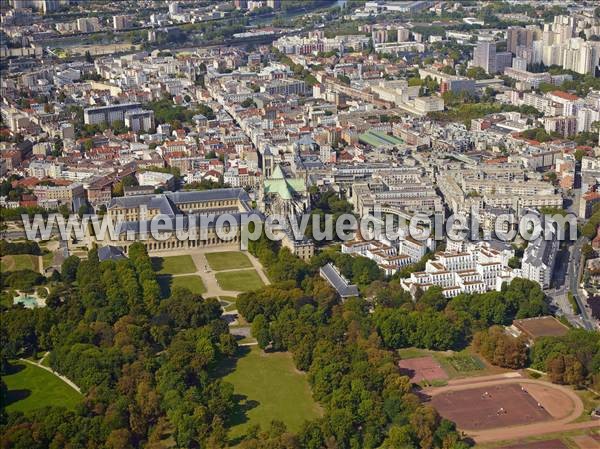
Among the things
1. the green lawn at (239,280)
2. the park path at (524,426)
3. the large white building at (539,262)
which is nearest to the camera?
the park path at (524,426)

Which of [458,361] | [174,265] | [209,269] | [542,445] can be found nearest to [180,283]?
[209,269]

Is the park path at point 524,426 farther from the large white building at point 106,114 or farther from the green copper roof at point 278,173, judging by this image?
the large white building at point 106,114

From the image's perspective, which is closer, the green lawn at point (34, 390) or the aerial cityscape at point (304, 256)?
the aerial cityscape at point (304, 256)

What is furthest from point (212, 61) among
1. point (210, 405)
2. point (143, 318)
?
point (210, 405)

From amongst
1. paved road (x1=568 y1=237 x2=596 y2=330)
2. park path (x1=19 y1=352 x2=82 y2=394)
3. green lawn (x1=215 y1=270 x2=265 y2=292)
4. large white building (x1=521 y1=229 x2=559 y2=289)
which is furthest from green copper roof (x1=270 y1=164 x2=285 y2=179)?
park path (x1=19 y1=352 x2=82 y2=394)

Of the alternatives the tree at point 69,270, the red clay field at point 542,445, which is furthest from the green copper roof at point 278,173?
the red clay field at point 542,445

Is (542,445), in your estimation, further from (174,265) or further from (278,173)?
(278,173)
